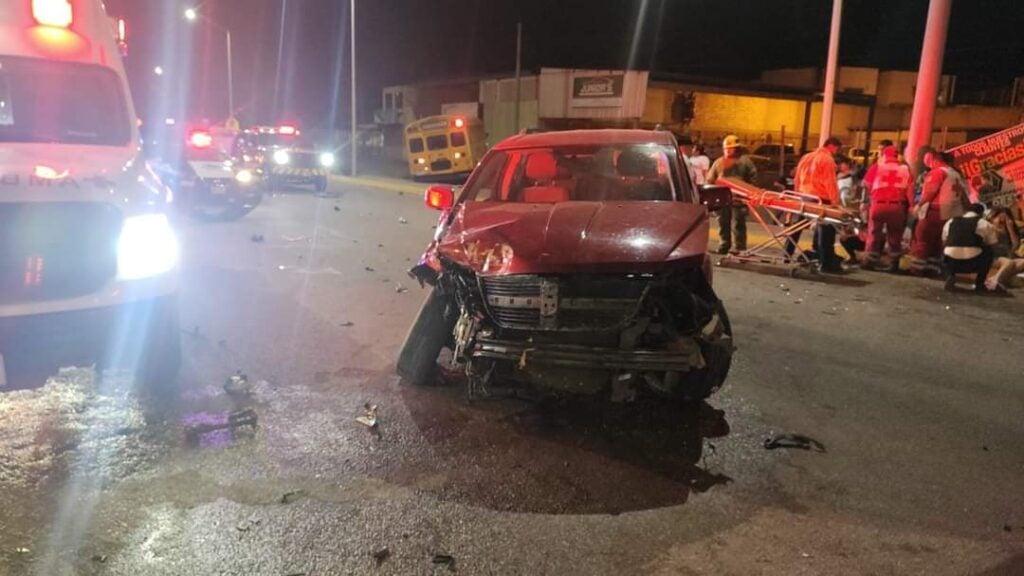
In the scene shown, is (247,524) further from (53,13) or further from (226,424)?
(53,13)

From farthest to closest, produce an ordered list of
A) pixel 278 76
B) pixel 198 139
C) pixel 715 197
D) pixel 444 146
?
1. pixel 278 76
2. pixel 444 146
3. pixel 198 139
4. pixel 715 197

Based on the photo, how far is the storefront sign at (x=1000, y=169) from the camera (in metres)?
11.7

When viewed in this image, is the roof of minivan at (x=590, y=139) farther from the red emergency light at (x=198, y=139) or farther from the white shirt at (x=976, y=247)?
the red emergency light at (x=198, y=139)

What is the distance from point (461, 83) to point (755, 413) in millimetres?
38052

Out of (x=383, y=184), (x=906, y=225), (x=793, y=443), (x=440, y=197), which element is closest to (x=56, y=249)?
(x=440, y=197)

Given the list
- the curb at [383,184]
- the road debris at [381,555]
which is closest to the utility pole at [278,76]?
the curb at [383,184]

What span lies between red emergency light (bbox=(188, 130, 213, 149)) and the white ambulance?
895 centimetres

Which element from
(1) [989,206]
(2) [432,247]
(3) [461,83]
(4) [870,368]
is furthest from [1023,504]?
(3) [461,83]

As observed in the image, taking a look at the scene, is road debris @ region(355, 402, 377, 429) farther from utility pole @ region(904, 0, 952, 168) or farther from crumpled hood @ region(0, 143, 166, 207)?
utility pole @ region(904, 0, 952, 168)

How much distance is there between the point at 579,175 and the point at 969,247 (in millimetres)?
6099

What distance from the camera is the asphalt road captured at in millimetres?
3334

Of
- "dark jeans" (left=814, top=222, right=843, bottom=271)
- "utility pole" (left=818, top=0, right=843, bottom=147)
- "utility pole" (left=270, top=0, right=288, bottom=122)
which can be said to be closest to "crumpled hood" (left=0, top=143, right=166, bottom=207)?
"dark jeans" (left=814, top=222, right=843, bottom=271)

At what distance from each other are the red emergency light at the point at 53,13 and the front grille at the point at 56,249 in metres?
1.96

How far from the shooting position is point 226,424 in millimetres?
4699
